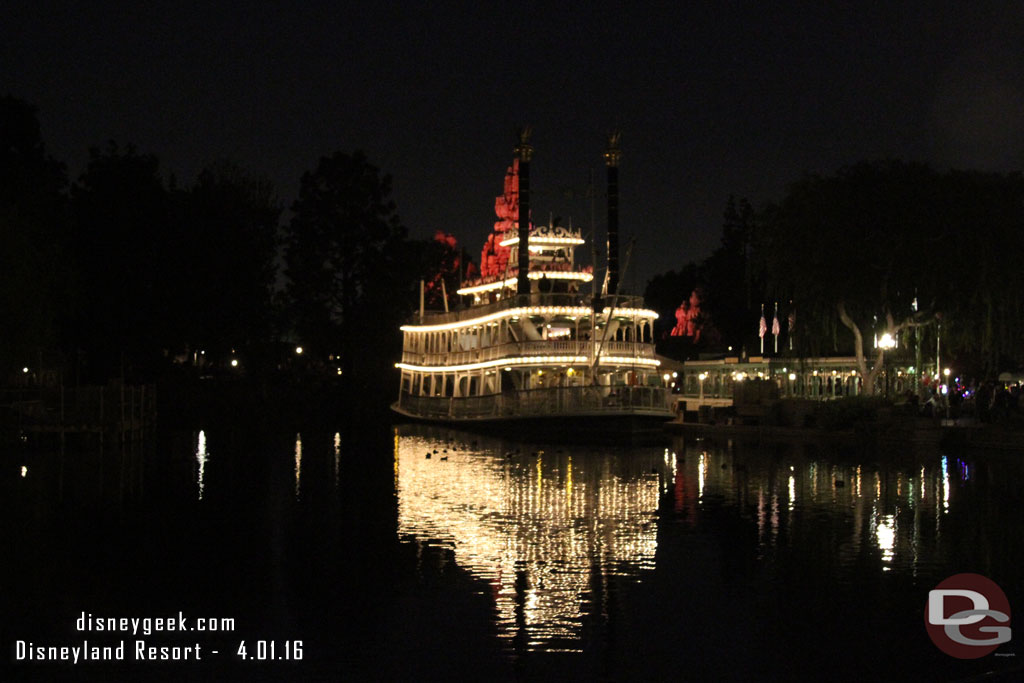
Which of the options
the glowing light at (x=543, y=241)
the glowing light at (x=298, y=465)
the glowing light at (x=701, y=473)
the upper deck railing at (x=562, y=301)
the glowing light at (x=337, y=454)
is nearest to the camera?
the glowing light at (x=701, y=473)

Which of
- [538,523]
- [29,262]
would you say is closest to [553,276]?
[29,262]

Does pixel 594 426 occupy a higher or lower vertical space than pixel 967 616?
higher

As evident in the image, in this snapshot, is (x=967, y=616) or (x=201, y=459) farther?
(x=201, y=459)

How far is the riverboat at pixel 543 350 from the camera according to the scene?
4628 cm

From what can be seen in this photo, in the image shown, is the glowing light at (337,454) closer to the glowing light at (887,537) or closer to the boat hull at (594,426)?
the boat hull at (594,426)

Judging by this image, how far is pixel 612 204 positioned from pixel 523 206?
6585 mm

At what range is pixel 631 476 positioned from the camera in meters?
32.2

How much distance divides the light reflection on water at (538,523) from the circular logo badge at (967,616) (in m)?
4.53

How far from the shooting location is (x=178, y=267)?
61.8 m

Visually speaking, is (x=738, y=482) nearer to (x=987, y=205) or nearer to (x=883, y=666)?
(x=883, y=666)

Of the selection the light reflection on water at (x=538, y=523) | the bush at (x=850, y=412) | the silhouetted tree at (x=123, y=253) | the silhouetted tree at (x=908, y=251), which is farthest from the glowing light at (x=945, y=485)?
the silhouetted tree at (x=123, y=253)

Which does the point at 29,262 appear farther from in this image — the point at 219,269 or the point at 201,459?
the point at 219,269

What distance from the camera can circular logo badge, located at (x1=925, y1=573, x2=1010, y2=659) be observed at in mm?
13602

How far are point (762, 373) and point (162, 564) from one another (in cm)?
4632
